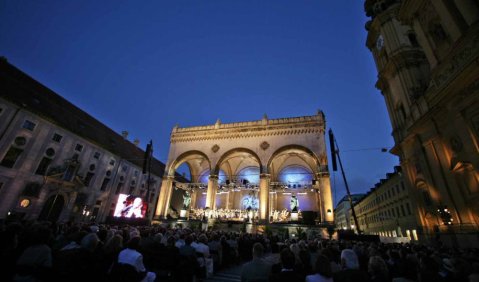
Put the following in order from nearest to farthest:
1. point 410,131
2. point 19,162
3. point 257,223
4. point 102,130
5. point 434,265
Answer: point 434,265 → point 410,131 → point 19,162 → point 257,223 → point 102,130

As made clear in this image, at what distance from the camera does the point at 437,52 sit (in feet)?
44.5

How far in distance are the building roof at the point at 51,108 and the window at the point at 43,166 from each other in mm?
3958

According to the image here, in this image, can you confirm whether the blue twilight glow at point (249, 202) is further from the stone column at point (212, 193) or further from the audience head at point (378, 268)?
the audience head at point (378, 268)

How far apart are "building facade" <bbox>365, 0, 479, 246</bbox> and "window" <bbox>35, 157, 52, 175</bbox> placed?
33886 millimetres

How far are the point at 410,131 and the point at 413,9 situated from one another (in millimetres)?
8640

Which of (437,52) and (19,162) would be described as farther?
(19,162)

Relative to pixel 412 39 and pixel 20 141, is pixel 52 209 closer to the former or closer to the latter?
pixel 20 141

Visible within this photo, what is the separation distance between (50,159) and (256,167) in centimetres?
2487

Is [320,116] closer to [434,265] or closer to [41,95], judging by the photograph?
[434,265]

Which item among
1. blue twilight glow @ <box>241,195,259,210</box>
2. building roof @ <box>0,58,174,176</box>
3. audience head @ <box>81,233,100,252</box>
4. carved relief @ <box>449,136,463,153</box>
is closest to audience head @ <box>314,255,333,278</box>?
audience head @ <box>81,233,100,252</box>

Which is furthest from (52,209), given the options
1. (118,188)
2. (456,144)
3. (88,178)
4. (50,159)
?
(456,144)

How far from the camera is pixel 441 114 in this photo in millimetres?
13086

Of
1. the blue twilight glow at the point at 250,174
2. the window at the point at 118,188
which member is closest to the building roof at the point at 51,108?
the window at the point at 118,188

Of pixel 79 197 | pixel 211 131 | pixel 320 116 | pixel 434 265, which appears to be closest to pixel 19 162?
pixel 79 197
